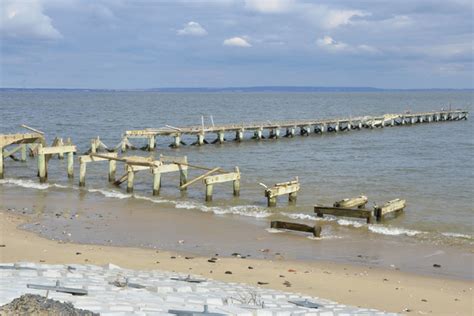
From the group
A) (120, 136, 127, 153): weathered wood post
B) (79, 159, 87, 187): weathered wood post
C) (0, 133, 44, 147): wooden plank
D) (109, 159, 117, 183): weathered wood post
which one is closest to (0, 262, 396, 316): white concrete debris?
(79, 159, 87, 187): weathered wood post

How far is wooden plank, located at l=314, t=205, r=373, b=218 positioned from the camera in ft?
66.0

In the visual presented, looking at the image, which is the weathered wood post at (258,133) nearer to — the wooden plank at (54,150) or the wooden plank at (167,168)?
the wooden plank at (54,150)

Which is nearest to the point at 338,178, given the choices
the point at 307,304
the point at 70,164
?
the point at 70,164

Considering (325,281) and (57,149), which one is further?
(57,149)

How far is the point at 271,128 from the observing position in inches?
2167

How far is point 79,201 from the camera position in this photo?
24391 mm

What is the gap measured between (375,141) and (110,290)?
1864 inches

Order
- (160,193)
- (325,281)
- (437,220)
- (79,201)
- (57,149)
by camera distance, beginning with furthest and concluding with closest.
Result: (57,149)
(160,193)
(79,201)
(437,220)
(325,281)

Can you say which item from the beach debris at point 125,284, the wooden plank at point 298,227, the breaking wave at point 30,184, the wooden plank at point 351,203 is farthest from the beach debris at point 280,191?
the beach debris at point 125,284

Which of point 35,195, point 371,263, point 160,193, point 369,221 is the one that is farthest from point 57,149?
point 371,263

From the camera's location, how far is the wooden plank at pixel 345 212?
792 inches

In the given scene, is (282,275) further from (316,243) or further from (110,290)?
(110,290)

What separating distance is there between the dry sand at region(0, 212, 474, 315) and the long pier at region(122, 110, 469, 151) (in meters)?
27.4

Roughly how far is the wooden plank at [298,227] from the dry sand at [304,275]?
288 centimetres
